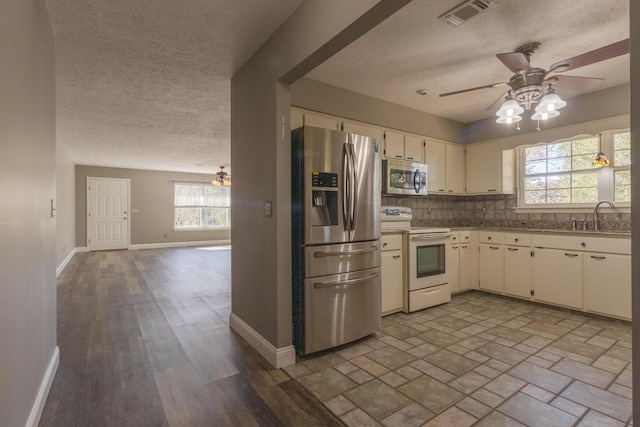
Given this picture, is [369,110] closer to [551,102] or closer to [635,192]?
[551,102]

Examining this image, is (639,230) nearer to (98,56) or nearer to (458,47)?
(458,47)

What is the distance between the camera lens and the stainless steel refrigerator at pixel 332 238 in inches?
95.7

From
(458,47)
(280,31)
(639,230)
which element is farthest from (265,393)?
(458,47)

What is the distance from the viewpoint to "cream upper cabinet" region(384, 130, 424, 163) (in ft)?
12.1

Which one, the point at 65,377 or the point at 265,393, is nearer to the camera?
the point at 265,393

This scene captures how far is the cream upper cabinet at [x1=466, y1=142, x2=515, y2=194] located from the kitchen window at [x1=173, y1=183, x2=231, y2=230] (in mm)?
7622

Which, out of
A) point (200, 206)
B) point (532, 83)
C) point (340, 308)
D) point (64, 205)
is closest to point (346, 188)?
point (340, 308)

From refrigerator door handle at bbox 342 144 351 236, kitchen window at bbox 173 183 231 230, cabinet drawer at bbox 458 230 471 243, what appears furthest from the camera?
kitchen window at bbox 173 183 231 230

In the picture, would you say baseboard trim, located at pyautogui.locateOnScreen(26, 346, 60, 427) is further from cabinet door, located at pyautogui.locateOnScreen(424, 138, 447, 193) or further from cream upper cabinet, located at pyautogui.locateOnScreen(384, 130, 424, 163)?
cabinet door, located at pyautogui.locateOnScreen(424, 138, 447, 193)

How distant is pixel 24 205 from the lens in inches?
59.8

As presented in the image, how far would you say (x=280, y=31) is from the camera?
224cm

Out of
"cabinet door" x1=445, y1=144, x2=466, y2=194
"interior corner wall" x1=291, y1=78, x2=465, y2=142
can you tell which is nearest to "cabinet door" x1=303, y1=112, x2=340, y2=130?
"interior corner wall" x1=291, y1=78, x2=465, y2=142

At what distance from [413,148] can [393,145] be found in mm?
389

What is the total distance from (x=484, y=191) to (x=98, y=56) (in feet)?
15.4
